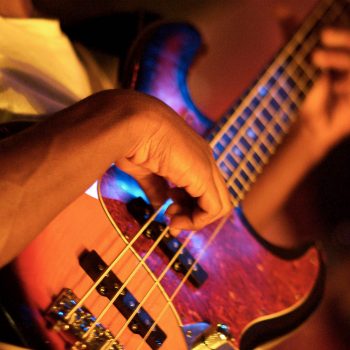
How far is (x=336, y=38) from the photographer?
3.42 ft

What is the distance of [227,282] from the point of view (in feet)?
2.50

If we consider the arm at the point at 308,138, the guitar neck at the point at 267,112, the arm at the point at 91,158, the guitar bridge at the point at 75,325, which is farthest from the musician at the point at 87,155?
the arm at the point at 308,138

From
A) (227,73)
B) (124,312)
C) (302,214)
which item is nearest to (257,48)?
(227,73)

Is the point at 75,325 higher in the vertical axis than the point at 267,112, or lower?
lower

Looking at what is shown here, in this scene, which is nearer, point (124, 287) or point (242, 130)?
point (124, 287)

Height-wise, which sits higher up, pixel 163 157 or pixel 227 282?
pixel 163 157

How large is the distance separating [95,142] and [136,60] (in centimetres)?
39

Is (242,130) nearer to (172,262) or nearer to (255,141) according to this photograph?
(255,141)

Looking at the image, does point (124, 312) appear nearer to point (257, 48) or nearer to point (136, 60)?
point (136, 60)

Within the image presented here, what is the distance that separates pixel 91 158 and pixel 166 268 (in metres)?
0.26

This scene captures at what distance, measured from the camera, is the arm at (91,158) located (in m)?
0.41

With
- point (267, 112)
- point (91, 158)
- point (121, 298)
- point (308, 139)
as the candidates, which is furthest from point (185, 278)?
point (308, 139)

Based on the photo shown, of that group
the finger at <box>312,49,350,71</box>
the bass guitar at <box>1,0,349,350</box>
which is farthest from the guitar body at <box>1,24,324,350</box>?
the finger at <box>312,49,350,71</box>

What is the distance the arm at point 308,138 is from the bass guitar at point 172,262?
3.2 inches
